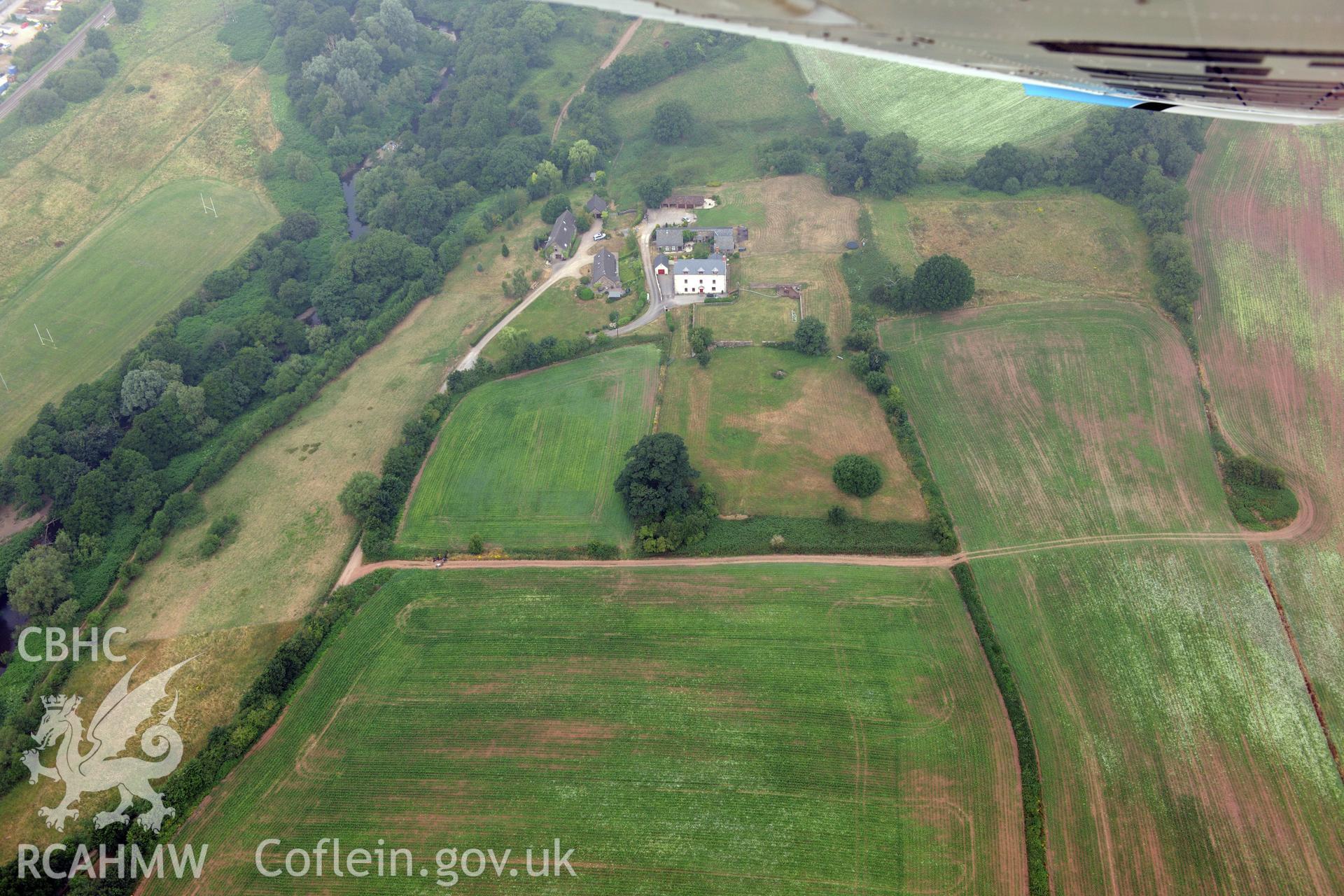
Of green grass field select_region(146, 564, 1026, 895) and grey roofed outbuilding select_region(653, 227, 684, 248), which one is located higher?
grey roofed outbuilding select_region(653, 227, 684, 248)

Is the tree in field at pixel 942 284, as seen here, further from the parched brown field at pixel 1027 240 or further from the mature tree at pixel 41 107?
the mature tree at pixel 41 107

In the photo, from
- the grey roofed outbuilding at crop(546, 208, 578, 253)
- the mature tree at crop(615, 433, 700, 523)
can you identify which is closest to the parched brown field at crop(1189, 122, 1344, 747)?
the mature tree at crop(615, 433, 700, 523)

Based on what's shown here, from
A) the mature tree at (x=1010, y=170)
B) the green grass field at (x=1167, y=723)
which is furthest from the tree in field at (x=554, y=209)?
the green grass field at (x=1167, y=723)

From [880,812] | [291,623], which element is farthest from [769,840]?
[291,623]

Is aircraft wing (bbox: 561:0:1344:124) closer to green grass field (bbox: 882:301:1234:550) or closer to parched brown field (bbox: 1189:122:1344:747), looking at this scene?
green grass field (bbox: 882:301:1234:550)

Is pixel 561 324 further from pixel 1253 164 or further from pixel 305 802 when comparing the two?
pixel 1253 164

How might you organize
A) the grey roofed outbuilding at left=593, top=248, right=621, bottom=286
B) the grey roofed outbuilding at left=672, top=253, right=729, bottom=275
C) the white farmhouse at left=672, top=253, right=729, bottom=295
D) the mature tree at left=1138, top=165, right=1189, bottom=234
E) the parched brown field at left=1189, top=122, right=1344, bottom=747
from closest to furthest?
the parched brown field at left=1189, top=122, right=1344, bottom=747 < the white farmhouse at left=672, top=253, right=729, bottom=295 < the grey roofed outbuilding at left=672, top=253, right=729, bottom=275 < the mature tree at left=1138, top=165, right=1189, bottom=234 < the grey roofed outbuilding at left=593, top=248, right=621, bottom=286
